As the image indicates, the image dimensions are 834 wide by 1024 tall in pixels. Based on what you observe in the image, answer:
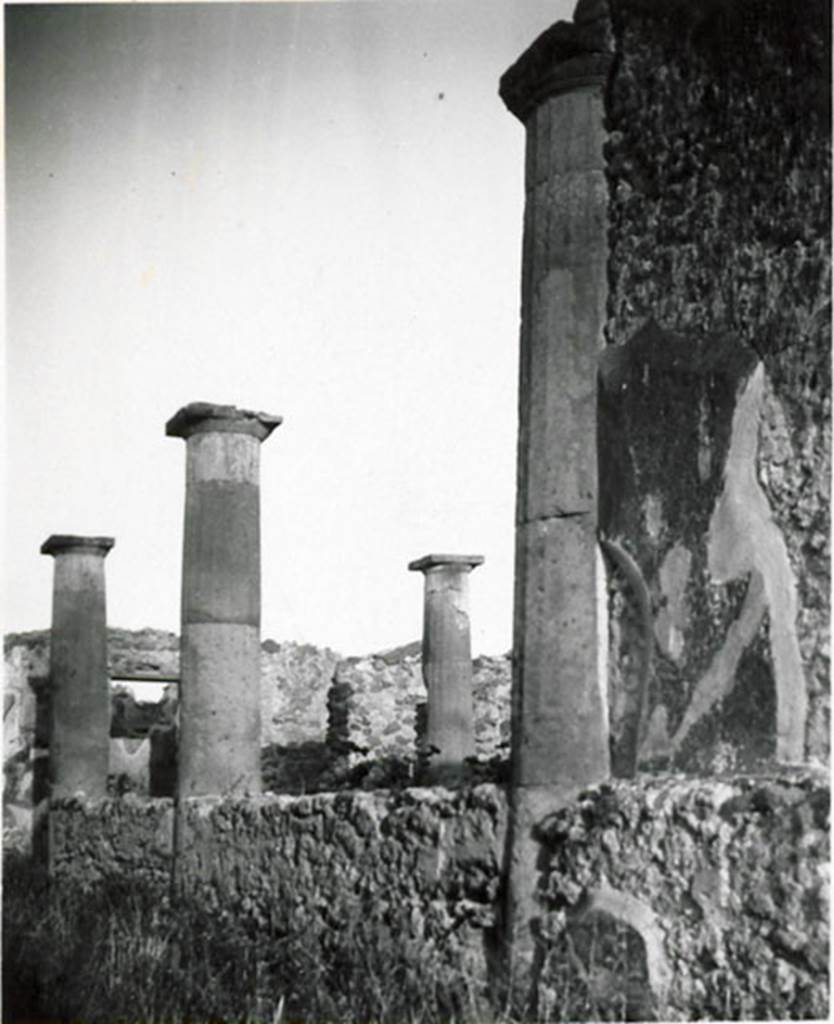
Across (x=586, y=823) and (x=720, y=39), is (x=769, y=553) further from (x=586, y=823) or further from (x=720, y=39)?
(x=720, y=39)

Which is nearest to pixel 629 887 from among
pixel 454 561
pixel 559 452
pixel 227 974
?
pixel 559 452

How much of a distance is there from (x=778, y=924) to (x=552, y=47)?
10.3 ft

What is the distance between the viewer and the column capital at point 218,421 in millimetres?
9242

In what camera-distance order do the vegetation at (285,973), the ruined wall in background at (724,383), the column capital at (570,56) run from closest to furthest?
the ruined wall in background at (724,383) < the vegetation at (285,973) < the column capital at (570,56)

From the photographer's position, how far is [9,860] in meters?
12.1

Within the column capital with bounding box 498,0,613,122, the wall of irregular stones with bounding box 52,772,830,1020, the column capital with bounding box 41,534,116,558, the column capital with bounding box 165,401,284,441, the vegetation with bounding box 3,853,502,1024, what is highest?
the column capital with bounding box 498,0,613,122

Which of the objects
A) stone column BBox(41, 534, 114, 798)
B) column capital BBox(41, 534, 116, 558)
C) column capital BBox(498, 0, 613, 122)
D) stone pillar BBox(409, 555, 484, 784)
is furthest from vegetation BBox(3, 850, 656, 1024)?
stone pillar BBox(409, 555, 484, 784)

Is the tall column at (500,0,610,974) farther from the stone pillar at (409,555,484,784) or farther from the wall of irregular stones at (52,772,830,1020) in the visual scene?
the stone pillar at (409,555,484,784)

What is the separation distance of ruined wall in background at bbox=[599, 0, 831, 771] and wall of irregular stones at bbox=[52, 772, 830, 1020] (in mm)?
257

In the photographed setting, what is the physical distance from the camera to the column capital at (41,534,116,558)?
1212cm

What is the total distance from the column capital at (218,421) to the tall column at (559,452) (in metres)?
3.99

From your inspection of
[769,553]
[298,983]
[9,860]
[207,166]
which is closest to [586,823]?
[769,553]

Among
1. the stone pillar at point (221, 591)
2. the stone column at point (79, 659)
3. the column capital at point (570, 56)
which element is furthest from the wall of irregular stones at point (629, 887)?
the stone column at point (79, 659)

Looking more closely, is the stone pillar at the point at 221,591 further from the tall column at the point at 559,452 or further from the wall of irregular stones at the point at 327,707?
the wall of irregular stones at the point at 327,707
